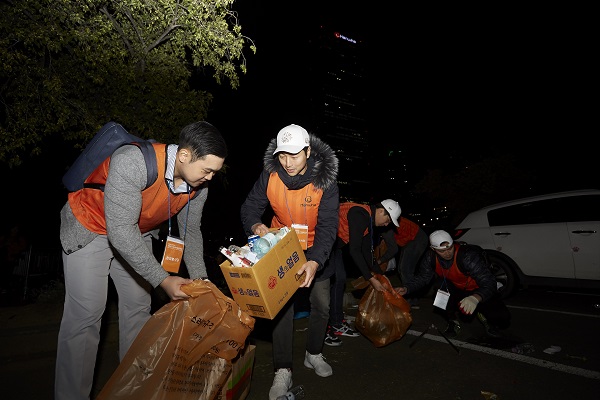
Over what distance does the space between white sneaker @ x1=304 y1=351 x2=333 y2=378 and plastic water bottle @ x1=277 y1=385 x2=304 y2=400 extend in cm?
29

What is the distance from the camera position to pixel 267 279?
6.84 ft

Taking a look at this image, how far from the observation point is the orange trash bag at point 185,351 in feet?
6.05

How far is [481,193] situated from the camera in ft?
87.4

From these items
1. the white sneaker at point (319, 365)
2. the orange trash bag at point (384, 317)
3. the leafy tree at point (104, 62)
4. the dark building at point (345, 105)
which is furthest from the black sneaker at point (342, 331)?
the dark building at point (345, 105)

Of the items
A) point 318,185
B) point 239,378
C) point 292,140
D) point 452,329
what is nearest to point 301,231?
point 318,185

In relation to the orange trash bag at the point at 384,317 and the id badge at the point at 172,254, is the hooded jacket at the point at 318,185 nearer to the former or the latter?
the id badge at the point at 172,254

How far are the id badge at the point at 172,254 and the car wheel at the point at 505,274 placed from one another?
552 centimetres

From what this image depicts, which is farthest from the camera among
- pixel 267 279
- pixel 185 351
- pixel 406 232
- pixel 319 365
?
pixel 406 232

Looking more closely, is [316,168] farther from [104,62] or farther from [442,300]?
[104,62]

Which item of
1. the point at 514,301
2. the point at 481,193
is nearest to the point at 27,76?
the point at 514,301

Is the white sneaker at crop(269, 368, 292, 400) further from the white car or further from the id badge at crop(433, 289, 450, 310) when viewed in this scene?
the white car

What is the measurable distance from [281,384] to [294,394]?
153 millimetres

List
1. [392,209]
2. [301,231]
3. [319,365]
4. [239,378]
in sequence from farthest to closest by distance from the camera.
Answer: [392,209] < [319,365] < [301,231] < [239,378]

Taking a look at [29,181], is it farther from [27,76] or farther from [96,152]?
[96,152]
